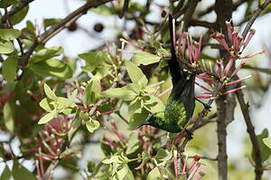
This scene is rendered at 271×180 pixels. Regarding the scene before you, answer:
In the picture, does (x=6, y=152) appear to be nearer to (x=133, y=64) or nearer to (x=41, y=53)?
(x=41, y=53)

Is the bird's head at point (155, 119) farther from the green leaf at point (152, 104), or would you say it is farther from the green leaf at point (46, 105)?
the green leaf at point (46, 105)

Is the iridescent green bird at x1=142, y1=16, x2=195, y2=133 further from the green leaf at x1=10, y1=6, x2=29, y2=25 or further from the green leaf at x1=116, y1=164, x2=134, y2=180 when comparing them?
the green leaf at x1=10, y1=6, x2=29, y2=25

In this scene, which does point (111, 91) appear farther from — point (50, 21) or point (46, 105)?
point (50, 21)

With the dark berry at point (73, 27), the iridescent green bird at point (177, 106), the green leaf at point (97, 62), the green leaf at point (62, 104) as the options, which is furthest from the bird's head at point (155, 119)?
the dark berry at point (73, 27)

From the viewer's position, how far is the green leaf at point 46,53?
1.11m

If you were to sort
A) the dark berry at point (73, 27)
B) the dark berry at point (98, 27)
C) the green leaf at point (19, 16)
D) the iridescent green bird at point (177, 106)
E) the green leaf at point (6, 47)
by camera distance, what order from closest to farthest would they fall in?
the iridescent green bird at point (177, 106) → the green leaf at point (6, 47) → the green leaf at point (19, 16) → the dark berry at point (73, 27) → the dark berry at point (98, 27)

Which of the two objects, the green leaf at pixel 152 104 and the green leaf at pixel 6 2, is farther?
the green leaf at pixel 6 2

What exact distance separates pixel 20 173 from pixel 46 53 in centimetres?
21

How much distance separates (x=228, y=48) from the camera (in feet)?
2.84

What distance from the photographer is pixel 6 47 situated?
948 millimetres

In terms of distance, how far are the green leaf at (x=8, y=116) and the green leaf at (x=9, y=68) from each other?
21 cm

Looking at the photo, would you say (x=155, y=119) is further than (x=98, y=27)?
No

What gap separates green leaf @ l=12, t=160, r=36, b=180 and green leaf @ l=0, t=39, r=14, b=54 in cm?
27

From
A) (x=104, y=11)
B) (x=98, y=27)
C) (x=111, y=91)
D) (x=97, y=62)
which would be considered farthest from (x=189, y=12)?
(x=98, y=27)
